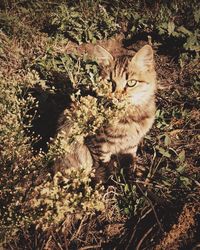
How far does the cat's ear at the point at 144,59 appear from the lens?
10.8 ft

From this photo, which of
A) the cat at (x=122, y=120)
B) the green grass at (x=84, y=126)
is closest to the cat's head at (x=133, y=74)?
the cat at (x=122, y=120)

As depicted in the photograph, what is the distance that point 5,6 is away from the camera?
525 centimetres

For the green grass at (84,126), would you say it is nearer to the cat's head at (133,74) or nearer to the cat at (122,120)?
the cat at (122,120)

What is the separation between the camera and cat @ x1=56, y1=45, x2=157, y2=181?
3.32m

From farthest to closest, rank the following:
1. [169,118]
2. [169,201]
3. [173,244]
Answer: [169,118] < [169,201] < [173,244]

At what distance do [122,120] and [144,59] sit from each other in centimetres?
67

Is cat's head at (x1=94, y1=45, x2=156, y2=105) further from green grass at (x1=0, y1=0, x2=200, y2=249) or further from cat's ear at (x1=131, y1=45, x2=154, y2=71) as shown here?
green grass at (x1=0, y1=0, x2=200, y2=249)

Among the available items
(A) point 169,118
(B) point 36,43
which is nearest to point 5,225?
(A) point 169,118

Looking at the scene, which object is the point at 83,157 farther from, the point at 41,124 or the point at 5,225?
the point at 5,225

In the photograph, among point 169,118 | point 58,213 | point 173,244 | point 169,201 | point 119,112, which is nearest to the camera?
point 58,213

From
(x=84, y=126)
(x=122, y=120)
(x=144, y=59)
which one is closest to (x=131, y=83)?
(x=144, y=59)

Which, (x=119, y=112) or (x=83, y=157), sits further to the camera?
(x=83, y=157)

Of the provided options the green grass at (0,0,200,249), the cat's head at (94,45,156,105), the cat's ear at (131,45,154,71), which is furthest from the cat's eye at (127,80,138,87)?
the green grass at (0,0,200,249)

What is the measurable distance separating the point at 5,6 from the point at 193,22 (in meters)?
2.93
